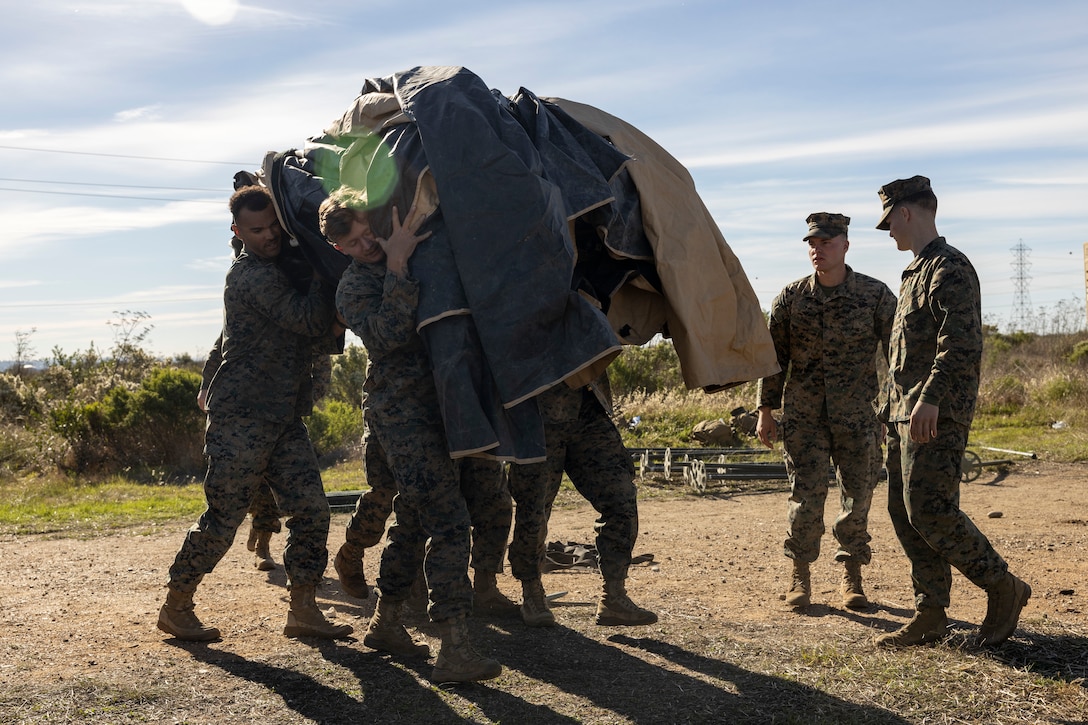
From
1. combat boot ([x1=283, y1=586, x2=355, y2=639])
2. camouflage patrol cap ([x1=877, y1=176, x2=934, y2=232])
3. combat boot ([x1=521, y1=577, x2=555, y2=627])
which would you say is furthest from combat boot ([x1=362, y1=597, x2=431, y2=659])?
camouflage patrol cap ([x1=877, y1=176, x2=934, y2=232])

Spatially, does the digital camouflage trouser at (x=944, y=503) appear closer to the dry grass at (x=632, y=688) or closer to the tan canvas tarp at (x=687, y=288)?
the dry grass at (x=632, y=688)

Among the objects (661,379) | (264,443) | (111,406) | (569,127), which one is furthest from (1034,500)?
(111,406)

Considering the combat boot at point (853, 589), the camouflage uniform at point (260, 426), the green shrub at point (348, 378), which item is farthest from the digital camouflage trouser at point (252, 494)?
the green shrub at point (348, 378)

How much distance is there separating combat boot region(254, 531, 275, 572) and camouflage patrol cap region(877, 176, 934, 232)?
499 cm

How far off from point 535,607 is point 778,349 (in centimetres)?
226

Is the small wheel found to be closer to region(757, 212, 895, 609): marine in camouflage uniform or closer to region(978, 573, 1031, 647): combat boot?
region(757, 212, 895, 609): marine in camouflage uniform

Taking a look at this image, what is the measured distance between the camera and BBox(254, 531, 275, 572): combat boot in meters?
7.63

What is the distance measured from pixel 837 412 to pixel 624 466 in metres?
1.59

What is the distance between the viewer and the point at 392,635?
16.8 ft

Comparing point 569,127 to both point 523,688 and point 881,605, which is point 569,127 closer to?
point 523,688

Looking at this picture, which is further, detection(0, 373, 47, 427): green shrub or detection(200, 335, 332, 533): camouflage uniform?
detection(0, 373, 47, 427): green shrub

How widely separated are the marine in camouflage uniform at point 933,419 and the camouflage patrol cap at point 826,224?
0.79 meters

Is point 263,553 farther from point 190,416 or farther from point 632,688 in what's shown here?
point 190,416

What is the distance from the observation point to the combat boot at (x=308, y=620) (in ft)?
18.0
